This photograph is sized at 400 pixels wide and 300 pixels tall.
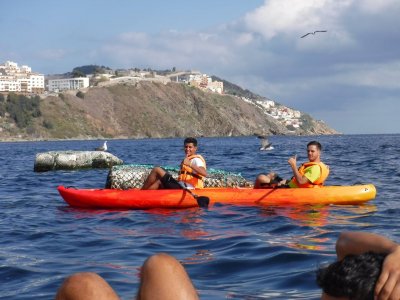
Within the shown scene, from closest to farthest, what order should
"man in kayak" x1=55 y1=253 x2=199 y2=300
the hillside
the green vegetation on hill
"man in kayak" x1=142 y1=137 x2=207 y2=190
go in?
1. "man in kayak" x1=55 y1=253 x2=199 y2=300
2. "man in kayak" x1=142 y1=137 x2=207 y2=190
3. the green vegetation on hill
4. the hillside

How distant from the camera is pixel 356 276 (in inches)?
88.9

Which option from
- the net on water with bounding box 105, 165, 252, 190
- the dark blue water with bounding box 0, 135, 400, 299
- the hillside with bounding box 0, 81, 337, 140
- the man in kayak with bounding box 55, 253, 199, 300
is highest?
the hillside with bounding box 0, 81, 337, 140

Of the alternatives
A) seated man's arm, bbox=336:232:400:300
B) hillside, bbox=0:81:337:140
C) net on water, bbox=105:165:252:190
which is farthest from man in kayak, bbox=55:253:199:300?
Answer: hillside, bbox=0:81:337:140

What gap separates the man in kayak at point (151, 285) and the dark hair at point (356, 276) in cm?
95

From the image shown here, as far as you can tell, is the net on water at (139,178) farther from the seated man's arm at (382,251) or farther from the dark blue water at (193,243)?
the seated man's arm at (382,251)

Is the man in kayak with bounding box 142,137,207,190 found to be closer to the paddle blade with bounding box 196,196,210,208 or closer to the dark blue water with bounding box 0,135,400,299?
the paddle blade with bounding box 196,196,210,208

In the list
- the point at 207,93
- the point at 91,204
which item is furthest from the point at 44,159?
the point at 207,93

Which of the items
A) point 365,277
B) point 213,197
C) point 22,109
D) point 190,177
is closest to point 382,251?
point 365,277

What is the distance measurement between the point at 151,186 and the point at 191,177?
2.66 ft

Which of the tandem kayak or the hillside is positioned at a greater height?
the hillside

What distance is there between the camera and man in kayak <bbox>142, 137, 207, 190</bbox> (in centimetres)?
1219

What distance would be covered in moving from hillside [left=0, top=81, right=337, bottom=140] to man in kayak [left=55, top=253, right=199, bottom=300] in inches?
4795

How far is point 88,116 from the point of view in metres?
134

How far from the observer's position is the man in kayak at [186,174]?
12.2 meters
